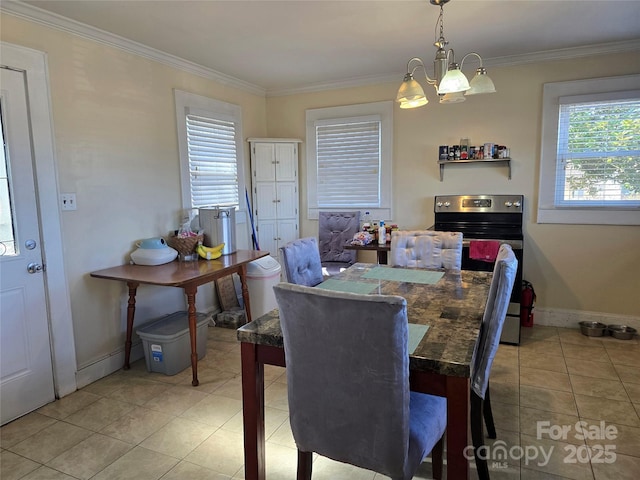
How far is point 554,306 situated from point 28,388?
4202 millimetres

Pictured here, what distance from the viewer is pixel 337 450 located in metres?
1.37

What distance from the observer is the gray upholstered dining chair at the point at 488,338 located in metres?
1.57

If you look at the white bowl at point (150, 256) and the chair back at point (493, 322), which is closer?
the chair back at point (493, 322)

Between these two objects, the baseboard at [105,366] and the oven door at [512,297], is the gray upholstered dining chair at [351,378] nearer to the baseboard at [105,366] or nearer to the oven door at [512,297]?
the baseboard at [105,366]

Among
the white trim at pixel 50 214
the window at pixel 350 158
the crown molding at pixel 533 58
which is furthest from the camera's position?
the window at pixel 350 158

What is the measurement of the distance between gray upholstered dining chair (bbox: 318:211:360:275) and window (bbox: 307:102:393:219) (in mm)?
193

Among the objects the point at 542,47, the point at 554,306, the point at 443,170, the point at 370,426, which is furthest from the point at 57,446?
the point at 542,47

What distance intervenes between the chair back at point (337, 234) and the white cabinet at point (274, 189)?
0.46 meters

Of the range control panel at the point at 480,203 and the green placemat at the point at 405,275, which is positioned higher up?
the range control panel at the point at 480,203

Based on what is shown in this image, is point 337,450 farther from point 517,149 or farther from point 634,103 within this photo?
point 634,103

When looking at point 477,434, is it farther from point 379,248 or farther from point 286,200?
point 286,200

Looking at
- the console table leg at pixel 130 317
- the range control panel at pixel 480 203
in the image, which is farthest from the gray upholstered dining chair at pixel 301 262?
the range control panel at pixel 480 203

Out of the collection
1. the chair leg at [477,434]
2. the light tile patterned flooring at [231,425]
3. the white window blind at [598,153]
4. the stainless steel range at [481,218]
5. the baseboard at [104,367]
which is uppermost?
the white window blind at [598,153]

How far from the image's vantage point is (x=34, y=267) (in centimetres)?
253
